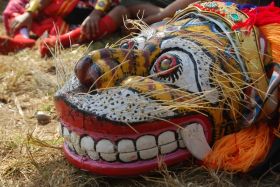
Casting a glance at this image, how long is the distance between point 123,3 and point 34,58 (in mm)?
614

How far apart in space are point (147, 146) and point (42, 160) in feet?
1.45

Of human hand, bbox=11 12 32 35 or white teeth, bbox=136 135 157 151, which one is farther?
human hand, bbox=11 12 32 35

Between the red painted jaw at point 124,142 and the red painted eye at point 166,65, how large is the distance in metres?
0.14

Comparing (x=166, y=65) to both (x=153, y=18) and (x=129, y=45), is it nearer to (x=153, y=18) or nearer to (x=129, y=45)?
(x=129, y=45)

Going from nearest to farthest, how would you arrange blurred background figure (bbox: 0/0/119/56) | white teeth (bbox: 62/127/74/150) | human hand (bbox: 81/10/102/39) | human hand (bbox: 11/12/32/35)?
white teeth (bbox: 62/127/74/150), human hand (bbox: 81/10/102/39), blurred background figure (bbox: 0/0/119/56), human hand (bbox: 11/12/32/35)

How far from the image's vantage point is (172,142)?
1396 millimetres

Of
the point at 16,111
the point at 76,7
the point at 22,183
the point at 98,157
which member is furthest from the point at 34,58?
the point at 98,157

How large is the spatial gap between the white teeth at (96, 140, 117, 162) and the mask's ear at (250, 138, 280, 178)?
40 cm

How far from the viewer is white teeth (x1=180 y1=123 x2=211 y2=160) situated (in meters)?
Answer: 1.40

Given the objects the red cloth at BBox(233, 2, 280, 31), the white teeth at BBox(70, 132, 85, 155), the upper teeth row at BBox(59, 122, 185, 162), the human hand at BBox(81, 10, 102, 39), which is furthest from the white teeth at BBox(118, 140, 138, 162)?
the human hand at BBox(81, 10, 102, 39)

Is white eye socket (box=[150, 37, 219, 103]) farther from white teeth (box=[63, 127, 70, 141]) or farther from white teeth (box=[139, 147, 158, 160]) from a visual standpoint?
white teeth (box=[63, 127, 70, 141])

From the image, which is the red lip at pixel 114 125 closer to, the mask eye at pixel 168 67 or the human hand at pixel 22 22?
the mask eye at pixel 168 67

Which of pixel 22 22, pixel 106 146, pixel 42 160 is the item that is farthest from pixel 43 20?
pixel 106 146

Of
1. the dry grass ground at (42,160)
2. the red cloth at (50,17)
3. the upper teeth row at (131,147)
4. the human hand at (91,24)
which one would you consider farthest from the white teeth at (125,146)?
the red cloth at (50,17)
